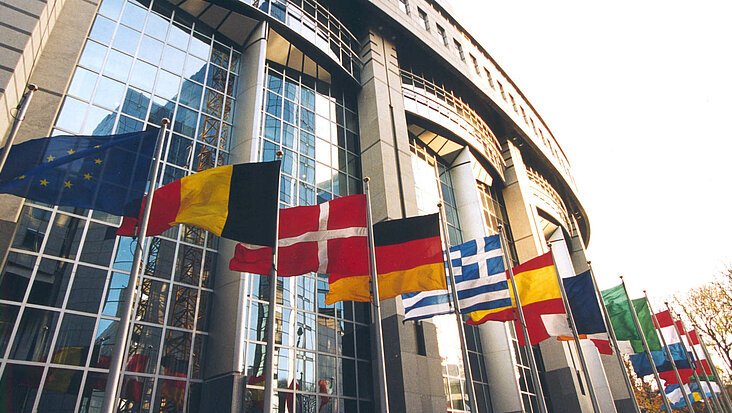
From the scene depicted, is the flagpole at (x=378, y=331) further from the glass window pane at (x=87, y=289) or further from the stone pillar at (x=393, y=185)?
the glass window pane at (x=87, y=289)

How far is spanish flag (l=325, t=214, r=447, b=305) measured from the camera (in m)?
11.3

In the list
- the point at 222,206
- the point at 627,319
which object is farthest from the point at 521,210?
the point at 222,206

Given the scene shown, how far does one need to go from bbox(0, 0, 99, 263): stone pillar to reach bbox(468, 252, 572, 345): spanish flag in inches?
572

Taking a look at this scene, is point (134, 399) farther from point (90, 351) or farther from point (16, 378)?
point (16, 378)

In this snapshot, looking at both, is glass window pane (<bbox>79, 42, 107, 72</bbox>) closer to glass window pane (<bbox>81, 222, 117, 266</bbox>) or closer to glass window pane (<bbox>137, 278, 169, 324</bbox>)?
glass window pane (<bbox>81, 222, 117, 266</bbox>)

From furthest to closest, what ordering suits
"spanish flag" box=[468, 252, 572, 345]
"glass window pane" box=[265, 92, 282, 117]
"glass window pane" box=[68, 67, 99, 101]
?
1. "glass window pane" box=[265, 92, 282, 117]
2. "glass window pane" box=[68, 67, 99, 101]
3. "spanish flag" box=[468, 252, 572, 345]

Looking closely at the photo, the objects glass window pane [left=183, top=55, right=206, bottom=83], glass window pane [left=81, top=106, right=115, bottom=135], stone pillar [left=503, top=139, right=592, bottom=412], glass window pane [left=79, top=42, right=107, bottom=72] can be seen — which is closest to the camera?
glass window pane [left=81, top=106, right=115, bottom=135]

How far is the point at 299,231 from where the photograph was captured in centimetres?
1119

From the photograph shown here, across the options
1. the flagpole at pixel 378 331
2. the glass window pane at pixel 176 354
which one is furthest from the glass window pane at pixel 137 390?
the flagpole at pixel 378 331

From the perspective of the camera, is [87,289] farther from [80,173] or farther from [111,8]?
[111,8]

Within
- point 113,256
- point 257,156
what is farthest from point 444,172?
point 113,256

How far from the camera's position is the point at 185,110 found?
19.4 metres

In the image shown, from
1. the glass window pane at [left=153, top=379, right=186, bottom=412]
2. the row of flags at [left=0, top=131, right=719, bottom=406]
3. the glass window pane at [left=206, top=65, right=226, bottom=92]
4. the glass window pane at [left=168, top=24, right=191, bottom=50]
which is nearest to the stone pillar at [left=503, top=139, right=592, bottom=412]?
the row of flags at [left=0, top=131, right=719, bottom=406]

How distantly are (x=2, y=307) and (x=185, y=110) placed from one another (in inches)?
408
